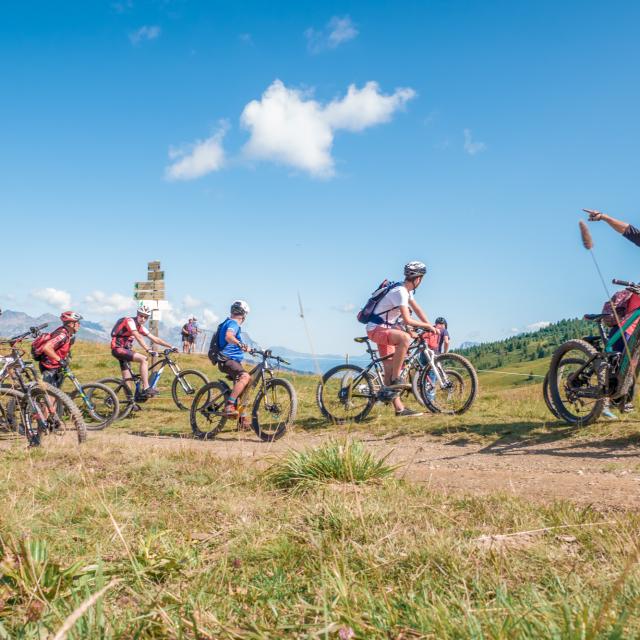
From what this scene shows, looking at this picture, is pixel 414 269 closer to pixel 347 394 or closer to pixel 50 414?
pixel 347 394

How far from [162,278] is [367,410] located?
656 inches

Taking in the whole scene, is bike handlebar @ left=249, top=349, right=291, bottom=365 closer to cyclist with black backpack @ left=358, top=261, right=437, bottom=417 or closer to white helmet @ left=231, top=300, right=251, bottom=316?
white helmet @ left=231, top=300, right=251, bottom=316

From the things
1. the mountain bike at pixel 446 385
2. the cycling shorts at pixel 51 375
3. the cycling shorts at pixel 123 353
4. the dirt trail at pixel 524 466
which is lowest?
the dirt trail at pixel 524 466

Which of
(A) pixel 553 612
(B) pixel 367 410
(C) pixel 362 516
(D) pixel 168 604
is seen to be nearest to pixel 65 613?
(D) pixel 168 604

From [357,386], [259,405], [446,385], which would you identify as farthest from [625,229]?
[259,405]

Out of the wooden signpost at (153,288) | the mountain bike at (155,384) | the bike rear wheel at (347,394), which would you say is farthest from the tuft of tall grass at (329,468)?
the wooden signpost at (153,288)

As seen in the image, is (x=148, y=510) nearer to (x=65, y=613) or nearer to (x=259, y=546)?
(x=259, y=546)

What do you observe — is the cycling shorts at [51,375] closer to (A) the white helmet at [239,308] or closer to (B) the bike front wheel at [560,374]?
(A) the white helmet at [239,308]

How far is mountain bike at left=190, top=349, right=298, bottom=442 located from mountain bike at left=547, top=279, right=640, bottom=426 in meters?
4.49

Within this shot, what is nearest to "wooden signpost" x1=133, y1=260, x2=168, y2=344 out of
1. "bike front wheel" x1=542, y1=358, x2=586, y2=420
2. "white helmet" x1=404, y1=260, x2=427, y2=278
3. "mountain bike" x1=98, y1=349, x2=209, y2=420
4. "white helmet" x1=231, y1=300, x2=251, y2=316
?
"mountain bike" x1=98, y1=349, x2=209, y2=420

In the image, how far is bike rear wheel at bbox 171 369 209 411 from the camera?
49.4 ft

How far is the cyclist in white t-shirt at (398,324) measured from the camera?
34.0 ft

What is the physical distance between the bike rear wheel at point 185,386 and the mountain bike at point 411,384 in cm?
476

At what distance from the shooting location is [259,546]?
11.5ft
